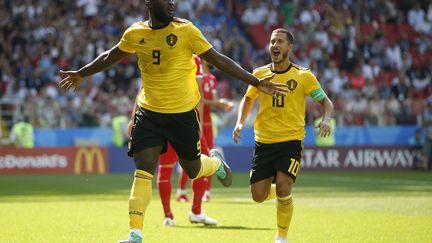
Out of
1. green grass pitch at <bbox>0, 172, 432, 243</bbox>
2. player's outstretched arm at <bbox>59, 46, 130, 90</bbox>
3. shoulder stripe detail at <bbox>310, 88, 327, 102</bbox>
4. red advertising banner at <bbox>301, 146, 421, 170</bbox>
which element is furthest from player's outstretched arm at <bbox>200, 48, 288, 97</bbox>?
red advertising banner at <bbox>301, 146, 421, 170</bbox>

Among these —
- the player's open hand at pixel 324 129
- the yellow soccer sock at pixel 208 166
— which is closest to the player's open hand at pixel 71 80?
the yellow soccer sock at pixel 208 166

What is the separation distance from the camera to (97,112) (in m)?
28.4

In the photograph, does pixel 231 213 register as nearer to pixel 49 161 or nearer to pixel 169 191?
pixel 169 191

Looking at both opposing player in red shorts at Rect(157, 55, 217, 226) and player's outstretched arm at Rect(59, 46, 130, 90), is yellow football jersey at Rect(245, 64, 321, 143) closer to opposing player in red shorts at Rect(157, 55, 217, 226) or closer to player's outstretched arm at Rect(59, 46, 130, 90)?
player's outstretched arm at Rect(59, 46, 130, 90)

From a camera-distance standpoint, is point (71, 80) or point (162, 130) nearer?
point (162, 130)

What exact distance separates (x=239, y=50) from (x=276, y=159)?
23.4 meters

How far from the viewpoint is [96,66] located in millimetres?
9648

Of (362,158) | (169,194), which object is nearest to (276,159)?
(169,194)

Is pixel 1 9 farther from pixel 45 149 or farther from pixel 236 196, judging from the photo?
pixel 236 196

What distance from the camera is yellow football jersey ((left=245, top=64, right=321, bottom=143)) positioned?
10.3 metres

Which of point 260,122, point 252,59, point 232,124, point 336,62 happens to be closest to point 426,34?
point 336,62

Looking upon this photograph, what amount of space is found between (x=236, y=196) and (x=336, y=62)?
679 inches

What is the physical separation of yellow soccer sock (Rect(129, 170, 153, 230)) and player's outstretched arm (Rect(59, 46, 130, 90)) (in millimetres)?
1225

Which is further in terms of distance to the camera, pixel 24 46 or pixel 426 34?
pixel 426 34
